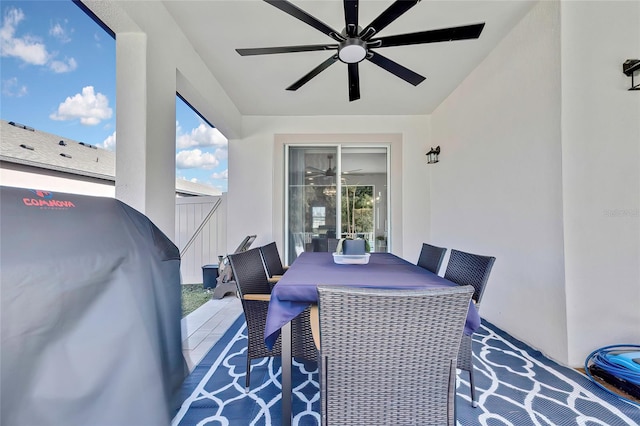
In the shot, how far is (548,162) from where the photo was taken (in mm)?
2047

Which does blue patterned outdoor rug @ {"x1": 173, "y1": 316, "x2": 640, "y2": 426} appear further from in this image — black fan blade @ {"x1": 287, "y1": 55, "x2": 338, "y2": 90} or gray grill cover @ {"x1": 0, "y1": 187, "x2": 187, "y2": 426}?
black fan blade @ {"x1": 287, "y1": 55, "x2": 338, "y2": 90}

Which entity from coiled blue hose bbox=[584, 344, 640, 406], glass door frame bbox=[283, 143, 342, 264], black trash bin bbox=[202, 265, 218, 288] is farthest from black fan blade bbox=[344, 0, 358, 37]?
black trash bin bbox=[202, 265, 218, 288]

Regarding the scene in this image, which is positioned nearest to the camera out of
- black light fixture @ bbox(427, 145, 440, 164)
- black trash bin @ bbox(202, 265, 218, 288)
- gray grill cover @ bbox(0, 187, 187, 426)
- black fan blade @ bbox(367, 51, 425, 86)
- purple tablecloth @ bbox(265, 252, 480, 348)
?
gray grill cover @ bbox(0, 187, 187, 426)

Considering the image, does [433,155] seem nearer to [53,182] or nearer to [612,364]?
[612,364]

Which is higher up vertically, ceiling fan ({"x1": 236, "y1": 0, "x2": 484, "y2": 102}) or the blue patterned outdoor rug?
ceiling fan ({"x1": 236, "y1": 0, "x2": 484, "y2": 102})

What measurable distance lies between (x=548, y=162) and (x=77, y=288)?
9.32 ft

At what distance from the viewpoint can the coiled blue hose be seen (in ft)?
5.21

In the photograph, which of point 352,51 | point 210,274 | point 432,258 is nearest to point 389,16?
point 352,51

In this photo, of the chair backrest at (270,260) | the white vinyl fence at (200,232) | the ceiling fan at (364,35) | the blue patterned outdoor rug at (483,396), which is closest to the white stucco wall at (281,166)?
the white vinyl fence at (200,232)

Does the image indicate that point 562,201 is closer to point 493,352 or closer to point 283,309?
point 493,352

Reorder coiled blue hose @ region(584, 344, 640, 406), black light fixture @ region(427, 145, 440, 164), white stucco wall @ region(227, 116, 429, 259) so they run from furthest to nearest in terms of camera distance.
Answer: white stucco wall @ region(227, 116, 429, 259)
black light fixture @ region(427, 145, 440, 164)
coiled blue hose @ region(584, 344, 640, 406)

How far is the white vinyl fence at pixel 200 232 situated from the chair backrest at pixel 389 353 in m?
3.82

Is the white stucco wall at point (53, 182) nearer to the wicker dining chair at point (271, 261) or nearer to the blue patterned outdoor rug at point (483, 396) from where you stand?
the wicker dining chair at point (271, 261)

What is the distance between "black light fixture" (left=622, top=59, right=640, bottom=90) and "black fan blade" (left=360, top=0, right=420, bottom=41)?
65.3 inches
